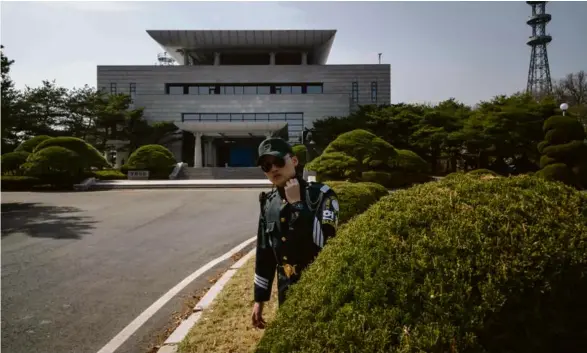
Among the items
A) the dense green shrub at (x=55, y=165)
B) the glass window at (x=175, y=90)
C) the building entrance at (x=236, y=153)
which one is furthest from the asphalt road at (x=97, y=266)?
the glass window at (x=175, y=90)

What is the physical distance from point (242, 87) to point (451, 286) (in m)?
49.0

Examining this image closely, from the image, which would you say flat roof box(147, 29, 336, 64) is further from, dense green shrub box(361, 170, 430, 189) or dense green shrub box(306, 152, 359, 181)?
dense green shrub box(306, 152, 359, 181)

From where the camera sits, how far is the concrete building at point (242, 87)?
4581cm

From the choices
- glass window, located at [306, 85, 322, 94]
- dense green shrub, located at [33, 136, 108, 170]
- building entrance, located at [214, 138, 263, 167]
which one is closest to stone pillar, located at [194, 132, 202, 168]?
building entrance, located at [214, 138, 263, 167]

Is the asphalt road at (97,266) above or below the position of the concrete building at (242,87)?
below

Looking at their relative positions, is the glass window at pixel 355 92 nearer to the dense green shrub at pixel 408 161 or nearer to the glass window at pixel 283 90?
the glass window at pixel 283 90

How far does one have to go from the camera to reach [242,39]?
5075 centimetres

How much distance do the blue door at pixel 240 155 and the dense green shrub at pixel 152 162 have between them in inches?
605

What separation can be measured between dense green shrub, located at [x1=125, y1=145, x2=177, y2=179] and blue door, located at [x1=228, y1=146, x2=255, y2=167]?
50.4 feet

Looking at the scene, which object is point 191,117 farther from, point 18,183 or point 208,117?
point 18,183

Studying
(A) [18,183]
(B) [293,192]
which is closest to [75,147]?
(A) [18,183]

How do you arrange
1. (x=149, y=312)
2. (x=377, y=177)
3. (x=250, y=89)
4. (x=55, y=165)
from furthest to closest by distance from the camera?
(x=250, y=89), (x=55, y=165), (x=377, y=177), (x=149, y=312)

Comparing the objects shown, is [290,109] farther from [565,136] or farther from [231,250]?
[231,250]

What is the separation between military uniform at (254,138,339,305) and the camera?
219cm
